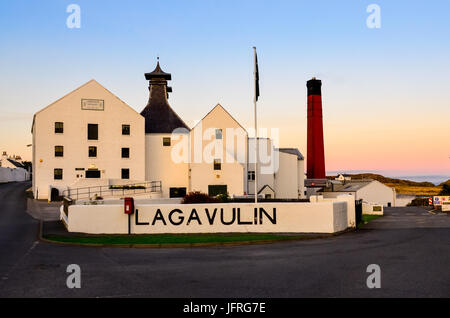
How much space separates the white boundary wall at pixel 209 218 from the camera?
2181cm

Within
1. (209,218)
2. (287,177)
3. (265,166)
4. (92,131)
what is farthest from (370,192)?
(209,218)

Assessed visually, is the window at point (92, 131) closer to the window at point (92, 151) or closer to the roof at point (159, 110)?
the window at point (92, 151)

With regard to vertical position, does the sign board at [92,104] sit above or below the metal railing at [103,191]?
above

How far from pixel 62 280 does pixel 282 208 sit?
42.8 ft

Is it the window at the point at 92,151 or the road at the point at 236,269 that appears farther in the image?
the window at the point at 92,151

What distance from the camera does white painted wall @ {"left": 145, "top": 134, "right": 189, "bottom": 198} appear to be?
5509 centimetres

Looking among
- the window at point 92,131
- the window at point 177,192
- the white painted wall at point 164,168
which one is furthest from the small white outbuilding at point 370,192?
the window at point 92,131

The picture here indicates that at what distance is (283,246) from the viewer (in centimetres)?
1770

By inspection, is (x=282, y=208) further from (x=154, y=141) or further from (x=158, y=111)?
(x=158, y=111)

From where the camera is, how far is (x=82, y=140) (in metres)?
50.7

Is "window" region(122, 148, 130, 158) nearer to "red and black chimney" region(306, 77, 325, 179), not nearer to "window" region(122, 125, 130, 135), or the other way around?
Answer: "window" region(122, 125, 130, 135)

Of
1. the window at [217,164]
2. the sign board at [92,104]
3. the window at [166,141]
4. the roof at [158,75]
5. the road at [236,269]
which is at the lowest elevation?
the road at [236,269]

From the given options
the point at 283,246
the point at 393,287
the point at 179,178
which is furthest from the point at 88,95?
the point at 393,287
